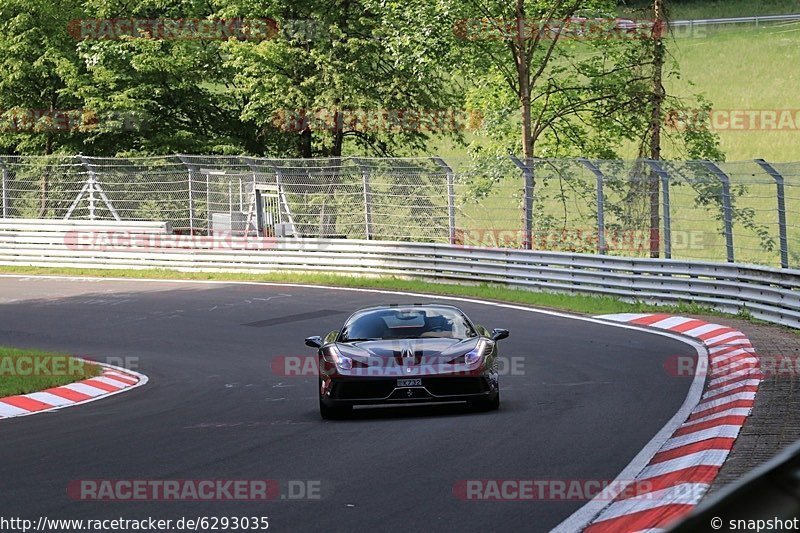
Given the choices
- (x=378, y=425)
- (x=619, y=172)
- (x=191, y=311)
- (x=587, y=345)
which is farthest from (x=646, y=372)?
(x=191, y=311)

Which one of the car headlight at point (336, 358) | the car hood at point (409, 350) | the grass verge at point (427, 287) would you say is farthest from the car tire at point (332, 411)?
the grass verge at point (427, 287)

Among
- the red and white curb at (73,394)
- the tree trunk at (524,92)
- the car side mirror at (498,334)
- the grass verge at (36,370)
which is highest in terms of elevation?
the tree trunk at (524,92)

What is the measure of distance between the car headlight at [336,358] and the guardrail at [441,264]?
28.5ft

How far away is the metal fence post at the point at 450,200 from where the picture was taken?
2722cm

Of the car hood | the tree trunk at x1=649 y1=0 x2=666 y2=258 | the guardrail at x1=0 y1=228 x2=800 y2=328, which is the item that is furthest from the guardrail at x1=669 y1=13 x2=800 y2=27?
the car hood

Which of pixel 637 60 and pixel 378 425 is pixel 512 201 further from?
pixel 378 425

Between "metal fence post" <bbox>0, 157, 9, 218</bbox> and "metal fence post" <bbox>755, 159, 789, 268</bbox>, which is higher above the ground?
"metal fence post" <bbox>0, 157, 9, 218</bbox>

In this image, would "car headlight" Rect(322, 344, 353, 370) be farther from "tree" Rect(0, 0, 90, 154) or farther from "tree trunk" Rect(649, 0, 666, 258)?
"tree" Rect(0, 0, 90, 154)

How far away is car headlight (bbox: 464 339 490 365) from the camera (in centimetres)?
1202

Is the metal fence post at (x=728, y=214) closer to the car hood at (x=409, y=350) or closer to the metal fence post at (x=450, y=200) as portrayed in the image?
the metal fence post at (x=450, y=200)

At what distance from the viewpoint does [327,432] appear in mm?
11250

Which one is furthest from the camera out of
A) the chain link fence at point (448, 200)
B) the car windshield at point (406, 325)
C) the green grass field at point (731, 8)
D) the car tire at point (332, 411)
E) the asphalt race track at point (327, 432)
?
the green grass field at point (731, 8)

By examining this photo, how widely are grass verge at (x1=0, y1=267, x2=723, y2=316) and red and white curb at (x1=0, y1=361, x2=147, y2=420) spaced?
9014 millimetres

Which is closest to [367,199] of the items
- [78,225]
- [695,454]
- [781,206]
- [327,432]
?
[78,225]
